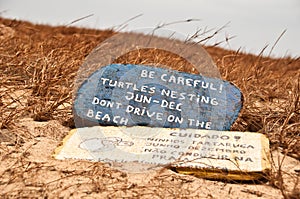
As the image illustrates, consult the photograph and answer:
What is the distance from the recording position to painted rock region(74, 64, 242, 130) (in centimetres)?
211

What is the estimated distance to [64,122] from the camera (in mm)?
2158

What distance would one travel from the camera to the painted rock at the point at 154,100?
82.9 inches

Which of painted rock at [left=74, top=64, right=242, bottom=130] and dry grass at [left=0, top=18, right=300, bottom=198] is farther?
painted rock at [left=74, top=64, right=242, bottom=130]

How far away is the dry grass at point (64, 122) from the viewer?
4.88ft

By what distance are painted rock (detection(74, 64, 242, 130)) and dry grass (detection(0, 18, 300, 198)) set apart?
0.12 meters

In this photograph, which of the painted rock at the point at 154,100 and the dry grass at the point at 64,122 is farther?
the painted rock at the point at 154,100

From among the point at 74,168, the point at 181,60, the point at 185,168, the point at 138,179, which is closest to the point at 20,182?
the point at 74,168

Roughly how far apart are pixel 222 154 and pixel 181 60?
149 centimetres

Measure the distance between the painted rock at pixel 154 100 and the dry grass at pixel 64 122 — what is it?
0.38ft

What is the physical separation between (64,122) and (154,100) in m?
0.46

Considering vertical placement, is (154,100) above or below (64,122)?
above

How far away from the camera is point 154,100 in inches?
85.4

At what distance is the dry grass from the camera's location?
4.88 ft

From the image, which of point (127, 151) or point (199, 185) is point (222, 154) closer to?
point (199, 185)
